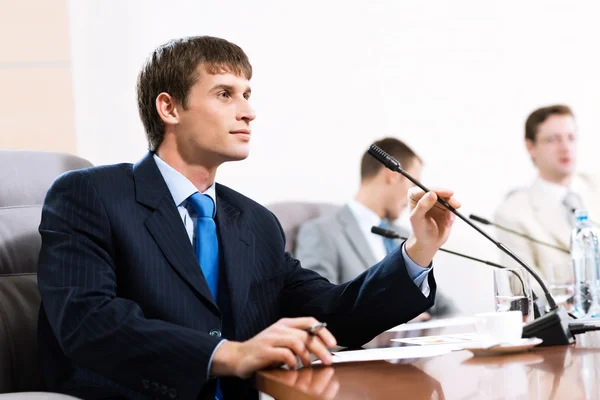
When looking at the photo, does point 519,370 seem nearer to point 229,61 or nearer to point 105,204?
point 105,204

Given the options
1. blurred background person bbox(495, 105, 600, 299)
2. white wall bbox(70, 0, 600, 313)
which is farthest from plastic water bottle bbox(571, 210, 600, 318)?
blurred background person bbox(495, 105, 600, 299)

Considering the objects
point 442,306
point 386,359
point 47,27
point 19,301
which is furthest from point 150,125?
point 442,306

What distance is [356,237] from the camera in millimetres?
3264

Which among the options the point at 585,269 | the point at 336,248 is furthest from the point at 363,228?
the point at 585,269

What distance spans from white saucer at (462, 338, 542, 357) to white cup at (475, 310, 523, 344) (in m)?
0.02

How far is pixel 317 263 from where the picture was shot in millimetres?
3115

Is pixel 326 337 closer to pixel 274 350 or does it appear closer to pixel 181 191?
pixel 274 350

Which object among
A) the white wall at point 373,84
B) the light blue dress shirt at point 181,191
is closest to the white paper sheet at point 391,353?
the light blue dress shirt at point 181,191

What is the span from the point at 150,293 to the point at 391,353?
44 centimetres

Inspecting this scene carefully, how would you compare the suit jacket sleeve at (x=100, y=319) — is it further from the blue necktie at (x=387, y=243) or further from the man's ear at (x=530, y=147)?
the man's ear at (x=530, y=147)

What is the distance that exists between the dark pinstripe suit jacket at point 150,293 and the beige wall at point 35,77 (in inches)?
52.3

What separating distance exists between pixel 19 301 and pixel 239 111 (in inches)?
23.6

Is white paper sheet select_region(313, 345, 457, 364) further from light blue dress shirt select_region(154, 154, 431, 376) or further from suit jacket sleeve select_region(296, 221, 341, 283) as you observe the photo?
suit jacket sleeve select_region(296, 221, 341, 283)

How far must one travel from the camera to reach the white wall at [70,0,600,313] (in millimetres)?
2904
